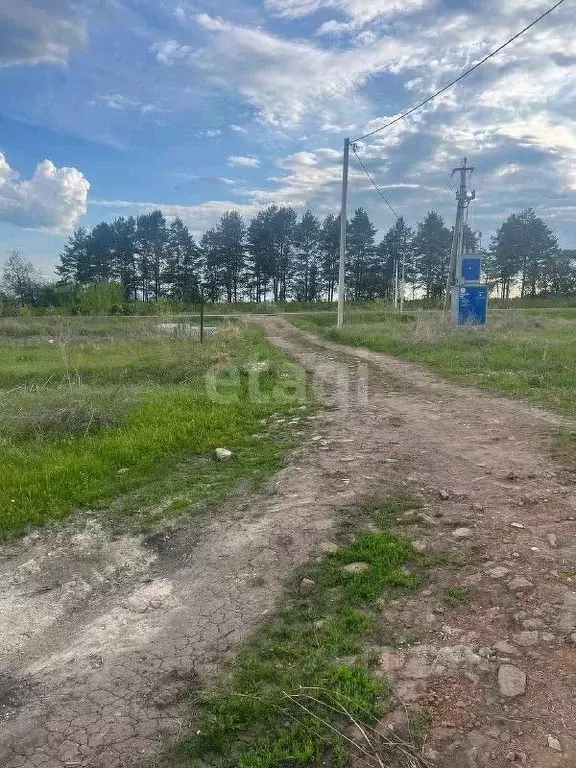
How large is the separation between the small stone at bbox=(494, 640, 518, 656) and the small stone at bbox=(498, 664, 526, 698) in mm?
76

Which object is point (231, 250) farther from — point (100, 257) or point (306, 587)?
point (306, 587)

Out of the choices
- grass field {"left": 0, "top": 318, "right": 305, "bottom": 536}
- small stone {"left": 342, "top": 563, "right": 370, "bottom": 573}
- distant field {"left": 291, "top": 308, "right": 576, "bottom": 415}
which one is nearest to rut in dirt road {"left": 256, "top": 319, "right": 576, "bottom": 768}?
small stone {"left": 342, "top": 563, "right": 370, "bottom": 573}

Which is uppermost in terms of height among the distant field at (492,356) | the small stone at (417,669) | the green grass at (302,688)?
the distant field at (492,356)

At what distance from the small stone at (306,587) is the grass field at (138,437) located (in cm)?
148

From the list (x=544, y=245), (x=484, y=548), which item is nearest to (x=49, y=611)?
(x=484, y=548)

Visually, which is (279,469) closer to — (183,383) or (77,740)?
(77,740)

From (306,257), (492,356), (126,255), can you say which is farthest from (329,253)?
(492,356)

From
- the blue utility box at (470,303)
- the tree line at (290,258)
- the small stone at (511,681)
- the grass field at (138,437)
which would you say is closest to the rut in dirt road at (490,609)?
the small stone at (511,681)

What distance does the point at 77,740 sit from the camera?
197 cm

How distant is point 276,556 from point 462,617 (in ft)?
3.71

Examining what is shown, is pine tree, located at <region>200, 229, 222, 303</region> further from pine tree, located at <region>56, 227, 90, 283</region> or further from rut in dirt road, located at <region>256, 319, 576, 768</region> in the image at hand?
rut in dirt road, located at <region>256, 319, 576, 768</region>

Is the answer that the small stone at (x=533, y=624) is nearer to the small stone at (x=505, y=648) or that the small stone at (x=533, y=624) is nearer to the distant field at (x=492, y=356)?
the small stone at (x=505, y=648)

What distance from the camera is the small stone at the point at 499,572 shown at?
2.77m

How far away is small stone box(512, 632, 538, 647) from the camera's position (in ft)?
7.42
